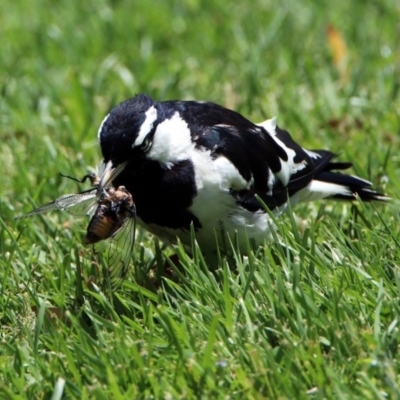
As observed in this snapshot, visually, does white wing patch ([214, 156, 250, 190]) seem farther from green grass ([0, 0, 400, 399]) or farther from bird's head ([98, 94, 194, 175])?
green grass ([0, 0, 400, 399])

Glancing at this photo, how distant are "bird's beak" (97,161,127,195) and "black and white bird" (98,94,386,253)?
0.04 ft

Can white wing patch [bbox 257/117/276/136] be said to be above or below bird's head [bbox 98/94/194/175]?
below

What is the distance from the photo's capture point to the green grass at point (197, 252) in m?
2.96

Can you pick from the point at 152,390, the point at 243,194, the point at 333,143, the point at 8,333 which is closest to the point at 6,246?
the point at 8,333

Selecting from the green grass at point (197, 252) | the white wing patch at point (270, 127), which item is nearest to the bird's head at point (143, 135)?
the green grass at point (197, 252)

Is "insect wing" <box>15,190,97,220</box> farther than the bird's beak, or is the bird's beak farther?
"insect wing" <box>15,190,97,220</box>

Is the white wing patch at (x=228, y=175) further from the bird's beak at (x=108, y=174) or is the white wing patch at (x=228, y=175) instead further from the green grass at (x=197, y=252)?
the bird's beak at (x=108, y=174)

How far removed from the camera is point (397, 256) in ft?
11.6

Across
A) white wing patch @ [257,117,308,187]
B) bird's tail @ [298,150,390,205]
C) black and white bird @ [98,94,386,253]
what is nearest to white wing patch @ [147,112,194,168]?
black and white bird @ [98,94,386,253]

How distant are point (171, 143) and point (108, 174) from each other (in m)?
0.32

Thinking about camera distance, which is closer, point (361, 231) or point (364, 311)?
point (364, 311)

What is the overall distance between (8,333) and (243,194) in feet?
3.64

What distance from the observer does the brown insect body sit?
3607 millimetres

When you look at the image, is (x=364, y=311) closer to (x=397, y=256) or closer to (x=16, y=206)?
(x=397, y=256)
